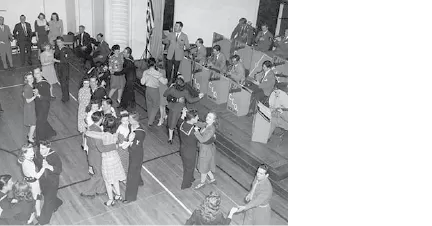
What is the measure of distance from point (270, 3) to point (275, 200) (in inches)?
391

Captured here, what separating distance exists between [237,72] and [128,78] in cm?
261

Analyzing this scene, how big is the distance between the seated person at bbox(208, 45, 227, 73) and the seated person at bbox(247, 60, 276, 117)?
128cm

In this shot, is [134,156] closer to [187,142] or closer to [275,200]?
[187,142]

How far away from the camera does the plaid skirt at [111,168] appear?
18.8ft

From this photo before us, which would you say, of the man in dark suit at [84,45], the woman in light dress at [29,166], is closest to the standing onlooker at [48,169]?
the woman in light dress at [29,166]

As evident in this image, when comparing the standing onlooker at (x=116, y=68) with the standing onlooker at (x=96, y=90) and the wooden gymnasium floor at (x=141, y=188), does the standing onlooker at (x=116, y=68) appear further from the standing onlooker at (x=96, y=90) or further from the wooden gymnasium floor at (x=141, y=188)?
the standing onlooker at (x=96, y=90)

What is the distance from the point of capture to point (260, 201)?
495cm

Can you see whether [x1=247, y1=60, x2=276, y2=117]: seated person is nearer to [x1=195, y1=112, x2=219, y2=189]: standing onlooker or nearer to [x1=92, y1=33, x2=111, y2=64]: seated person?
[x1=195, y1=112, x2=219, y2=189]: standing onlooker

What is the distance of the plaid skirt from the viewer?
5.72m

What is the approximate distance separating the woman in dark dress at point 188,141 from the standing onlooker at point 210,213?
1.92 meters

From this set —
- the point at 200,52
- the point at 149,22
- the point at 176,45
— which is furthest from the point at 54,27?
the point at 200,52

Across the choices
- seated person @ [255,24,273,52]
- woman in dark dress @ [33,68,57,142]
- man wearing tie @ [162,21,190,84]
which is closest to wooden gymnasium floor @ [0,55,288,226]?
woman in dark dress @ [33,68,57,142]

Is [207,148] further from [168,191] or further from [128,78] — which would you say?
[128,78]
